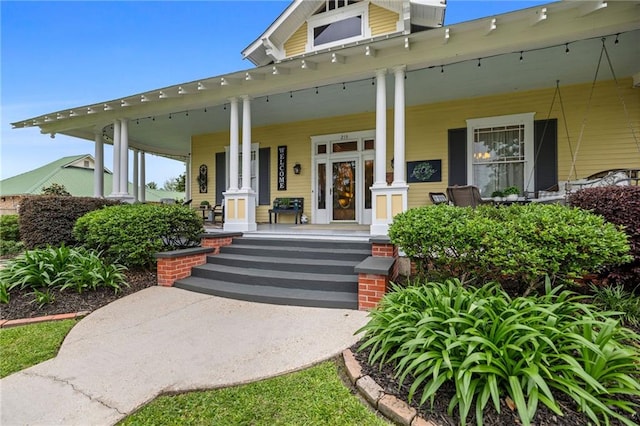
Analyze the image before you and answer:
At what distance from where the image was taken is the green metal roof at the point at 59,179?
722 inches

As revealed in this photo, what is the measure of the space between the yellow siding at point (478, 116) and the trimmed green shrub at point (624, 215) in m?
3.71

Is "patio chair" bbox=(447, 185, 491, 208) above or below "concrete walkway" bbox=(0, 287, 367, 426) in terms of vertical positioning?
above

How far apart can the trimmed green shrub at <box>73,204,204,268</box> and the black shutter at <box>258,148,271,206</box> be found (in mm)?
4017

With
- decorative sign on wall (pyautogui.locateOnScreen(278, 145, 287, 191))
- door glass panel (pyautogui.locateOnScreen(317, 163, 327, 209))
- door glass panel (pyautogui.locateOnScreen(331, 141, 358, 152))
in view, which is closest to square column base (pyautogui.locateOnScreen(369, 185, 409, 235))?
door glass panel (pyautogui.locateOnScreen(331, 141, 358, 152))

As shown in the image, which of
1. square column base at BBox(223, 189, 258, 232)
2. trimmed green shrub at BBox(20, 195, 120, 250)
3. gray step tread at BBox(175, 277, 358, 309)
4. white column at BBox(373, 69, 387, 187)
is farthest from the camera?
square column base at BBox(223, 189, 258, 232)

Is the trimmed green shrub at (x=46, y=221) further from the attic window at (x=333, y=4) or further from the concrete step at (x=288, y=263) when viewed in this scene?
the attic window at (x=333, y=4)

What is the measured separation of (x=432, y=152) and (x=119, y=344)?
285 inches

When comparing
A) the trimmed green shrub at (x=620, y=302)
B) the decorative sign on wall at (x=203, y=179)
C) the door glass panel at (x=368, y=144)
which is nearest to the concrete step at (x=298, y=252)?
the trimmed green shrub at (x=620, y=302)

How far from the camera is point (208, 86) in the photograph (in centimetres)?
658

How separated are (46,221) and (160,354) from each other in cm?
525

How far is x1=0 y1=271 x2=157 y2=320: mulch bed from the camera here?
3770 mm

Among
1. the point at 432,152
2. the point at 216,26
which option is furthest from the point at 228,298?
the point at 216,26

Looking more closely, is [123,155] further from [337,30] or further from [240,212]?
[337,30]

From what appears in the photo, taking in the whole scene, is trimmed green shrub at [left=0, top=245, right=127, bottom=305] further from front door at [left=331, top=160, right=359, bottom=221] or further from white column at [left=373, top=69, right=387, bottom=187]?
front door at [left=331, top=160, right=359, bottom=221]
